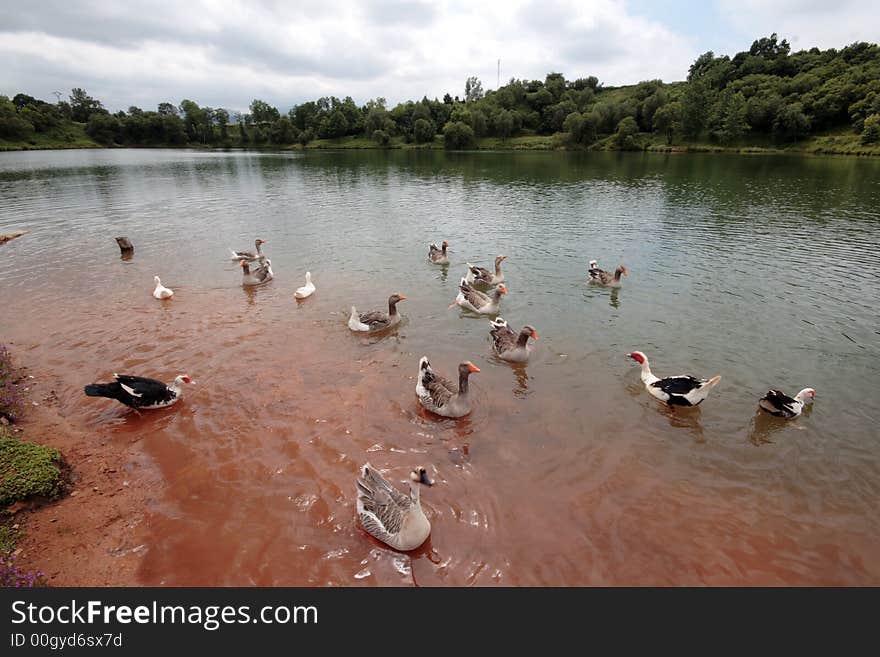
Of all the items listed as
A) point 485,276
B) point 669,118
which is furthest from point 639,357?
point 669,118

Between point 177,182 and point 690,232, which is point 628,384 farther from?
point 177,182

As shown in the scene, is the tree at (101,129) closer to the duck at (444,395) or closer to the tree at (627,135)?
the tree at (627,135)

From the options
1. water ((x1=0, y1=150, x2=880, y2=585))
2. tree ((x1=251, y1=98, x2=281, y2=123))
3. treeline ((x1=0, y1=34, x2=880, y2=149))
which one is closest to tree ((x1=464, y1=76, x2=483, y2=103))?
treeline ((x1=0, y1=34, x2=880, y2=149))

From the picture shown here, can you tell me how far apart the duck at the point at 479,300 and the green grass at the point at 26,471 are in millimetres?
12171

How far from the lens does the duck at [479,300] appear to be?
15.7 meters

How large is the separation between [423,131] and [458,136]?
16384 millimetres

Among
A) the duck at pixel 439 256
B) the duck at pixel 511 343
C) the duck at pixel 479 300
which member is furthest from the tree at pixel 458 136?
the duck at pixel 511 343

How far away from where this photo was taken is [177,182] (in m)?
53.0

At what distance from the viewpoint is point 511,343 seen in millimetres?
12727

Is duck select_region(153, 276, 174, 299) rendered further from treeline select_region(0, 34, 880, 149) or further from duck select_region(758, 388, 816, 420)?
treeline select_region(0, 34, 880, 149)

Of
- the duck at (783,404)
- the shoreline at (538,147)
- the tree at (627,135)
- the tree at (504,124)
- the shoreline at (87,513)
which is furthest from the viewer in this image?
the tree at (504,124)

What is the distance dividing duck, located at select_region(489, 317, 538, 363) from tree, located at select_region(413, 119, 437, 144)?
14277 centimetres

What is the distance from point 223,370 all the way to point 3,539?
6034mm
